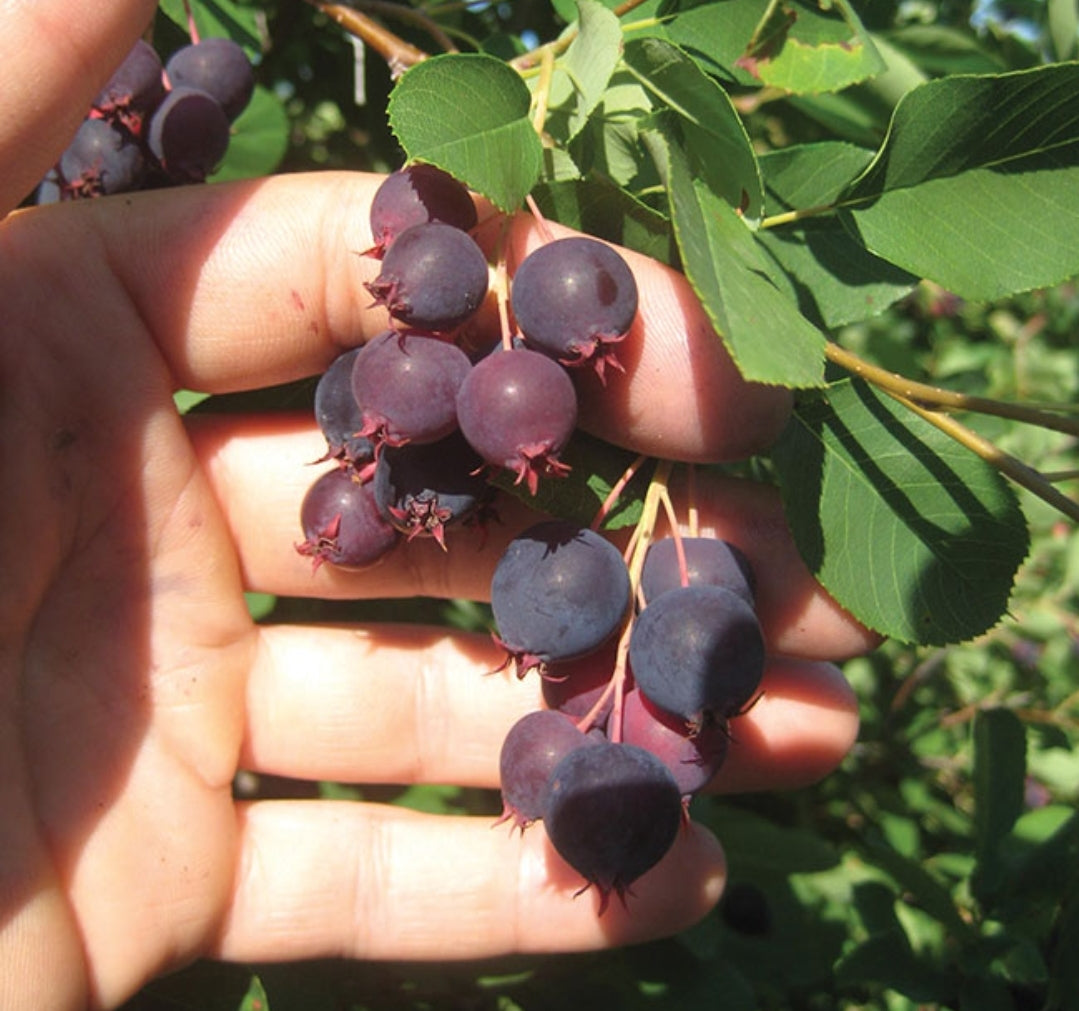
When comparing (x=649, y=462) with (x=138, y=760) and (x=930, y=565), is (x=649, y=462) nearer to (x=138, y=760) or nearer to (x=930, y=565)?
(x=930, y=565)

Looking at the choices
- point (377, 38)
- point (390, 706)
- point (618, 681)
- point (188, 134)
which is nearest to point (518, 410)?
point (618, 681)

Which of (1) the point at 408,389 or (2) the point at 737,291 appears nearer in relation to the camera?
(2) the point at 737,291

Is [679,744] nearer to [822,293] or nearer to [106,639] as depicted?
[822,293]

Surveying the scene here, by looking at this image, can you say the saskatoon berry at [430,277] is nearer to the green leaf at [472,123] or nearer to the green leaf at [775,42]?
the green leaf at [472,123]

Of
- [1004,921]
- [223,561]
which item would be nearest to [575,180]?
[223,561]

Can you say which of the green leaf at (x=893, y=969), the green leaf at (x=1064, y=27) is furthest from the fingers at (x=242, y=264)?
the green leaf at (x=893, y=969)

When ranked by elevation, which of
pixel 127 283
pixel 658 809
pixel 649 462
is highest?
pixel 127 283

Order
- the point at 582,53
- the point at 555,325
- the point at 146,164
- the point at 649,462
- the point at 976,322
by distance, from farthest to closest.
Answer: the point at 976,322 → the point at 146,164 → the point at 649,462 → the point at 582,53 → the point at 555,325
